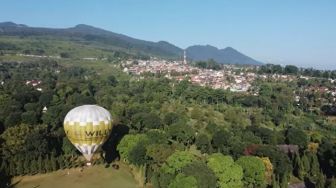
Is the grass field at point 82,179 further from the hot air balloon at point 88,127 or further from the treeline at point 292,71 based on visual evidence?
the treeline at point 292,71

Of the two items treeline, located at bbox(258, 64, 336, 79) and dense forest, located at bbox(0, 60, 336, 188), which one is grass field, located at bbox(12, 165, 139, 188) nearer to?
dense forest, located at bbox(0, 60, 336, 188)

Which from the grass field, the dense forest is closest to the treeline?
the dense forest

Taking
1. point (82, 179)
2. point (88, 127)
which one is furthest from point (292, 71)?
point (82, 179)

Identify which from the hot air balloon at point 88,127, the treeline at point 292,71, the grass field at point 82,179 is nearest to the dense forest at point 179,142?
the grass field at point 82,179

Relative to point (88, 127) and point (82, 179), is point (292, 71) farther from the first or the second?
point (82, 179)

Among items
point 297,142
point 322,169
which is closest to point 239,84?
point 297,142

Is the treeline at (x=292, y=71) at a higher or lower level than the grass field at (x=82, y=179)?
higher
